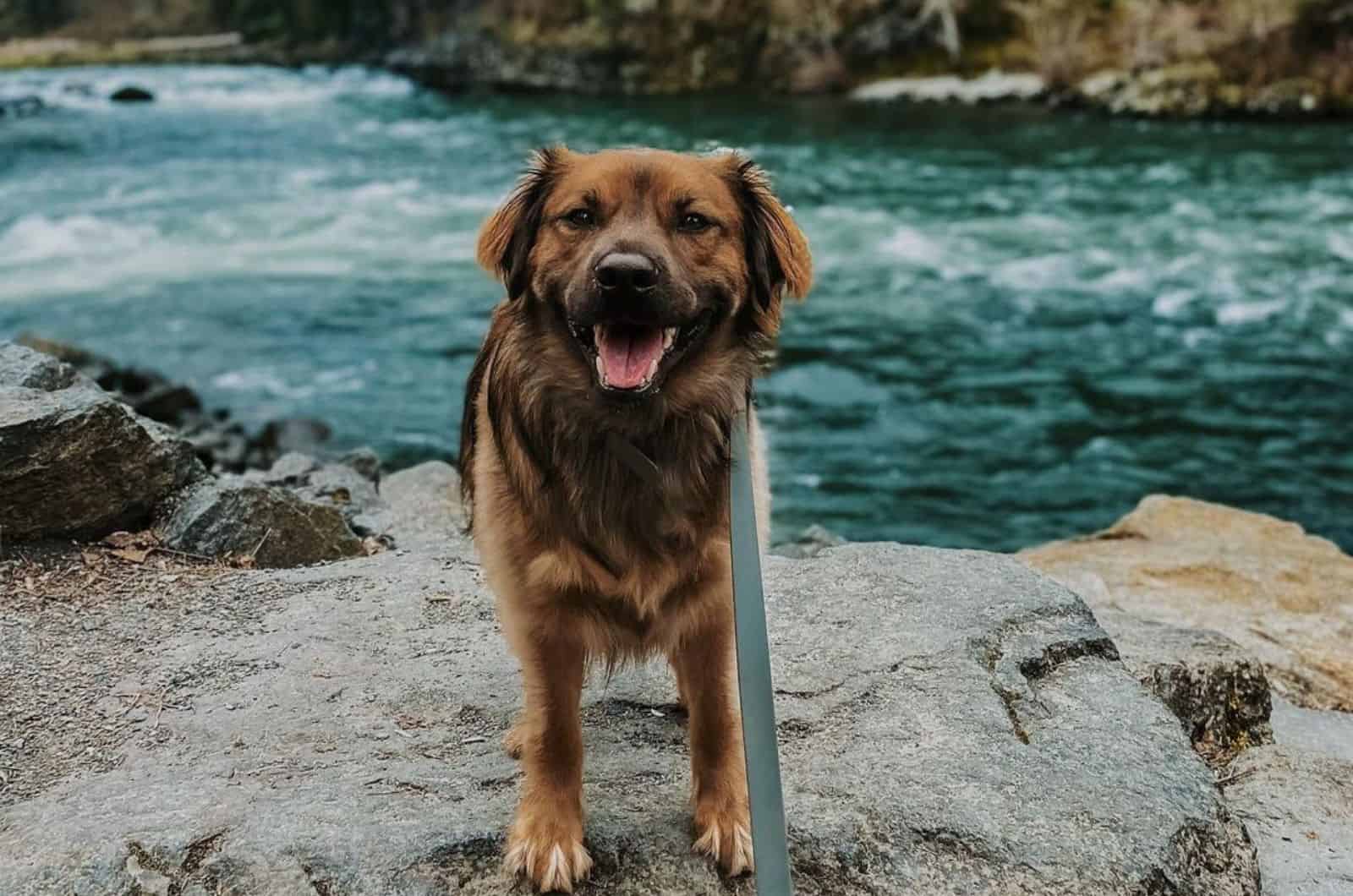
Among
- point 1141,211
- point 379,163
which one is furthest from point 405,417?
point 379,163

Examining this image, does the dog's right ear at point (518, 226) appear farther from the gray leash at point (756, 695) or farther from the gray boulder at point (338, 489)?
the gray boulder at point (338, 489)

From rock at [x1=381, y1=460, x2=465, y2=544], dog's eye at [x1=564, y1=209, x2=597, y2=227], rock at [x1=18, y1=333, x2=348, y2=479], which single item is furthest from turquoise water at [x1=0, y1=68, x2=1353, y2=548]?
dog's eye at [x1=564, y1=209, x2=597, y2=227]

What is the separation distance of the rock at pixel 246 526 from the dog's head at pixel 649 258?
196 centimetres

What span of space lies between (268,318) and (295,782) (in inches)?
436

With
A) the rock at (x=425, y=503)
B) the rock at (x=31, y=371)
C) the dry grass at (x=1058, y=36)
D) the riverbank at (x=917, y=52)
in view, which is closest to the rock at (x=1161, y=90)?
the riverbank at (x=917, y=52)

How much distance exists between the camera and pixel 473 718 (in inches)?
141

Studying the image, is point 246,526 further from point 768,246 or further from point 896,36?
point 896,36

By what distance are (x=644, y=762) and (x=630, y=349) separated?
1166 mm

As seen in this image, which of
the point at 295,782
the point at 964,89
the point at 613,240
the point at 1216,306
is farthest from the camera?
the point at 964,89

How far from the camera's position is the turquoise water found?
9.98 metres

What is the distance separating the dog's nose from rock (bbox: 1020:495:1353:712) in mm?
3173

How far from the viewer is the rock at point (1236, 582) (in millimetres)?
5148

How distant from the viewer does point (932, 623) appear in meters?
4.00

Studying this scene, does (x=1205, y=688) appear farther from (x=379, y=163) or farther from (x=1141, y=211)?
(x=379, y=163)
